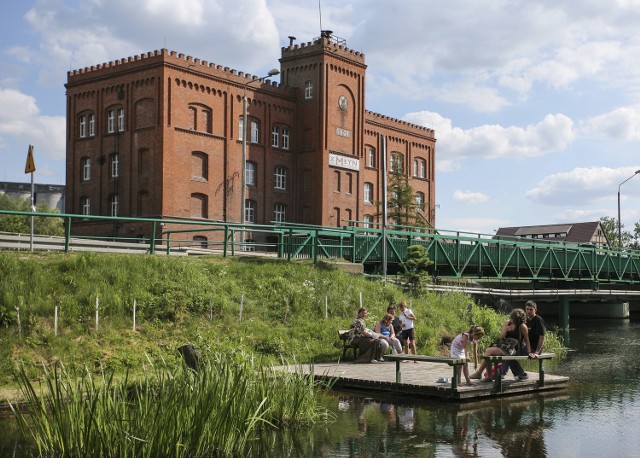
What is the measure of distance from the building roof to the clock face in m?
50.0

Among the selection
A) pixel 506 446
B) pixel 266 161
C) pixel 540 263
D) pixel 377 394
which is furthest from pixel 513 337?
pixel 266 161

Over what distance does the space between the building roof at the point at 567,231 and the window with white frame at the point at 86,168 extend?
6165cm

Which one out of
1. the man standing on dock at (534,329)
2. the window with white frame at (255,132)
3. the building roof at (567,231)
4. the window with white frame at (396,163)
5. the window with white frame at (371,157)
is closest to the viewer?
the man standing on dock at (534,329)

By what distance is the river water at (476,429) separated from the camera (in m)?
9.70

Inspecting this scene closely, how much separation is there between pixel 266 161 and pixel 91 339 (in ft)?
113

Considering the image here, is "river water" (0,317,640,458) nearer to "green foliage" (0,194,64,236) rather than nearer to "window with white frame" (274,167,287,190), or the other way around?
"window with white frame" (274,167,287,190)

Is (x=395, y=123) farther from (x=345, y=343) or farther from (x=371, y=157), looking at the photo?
(x=345, y=343)

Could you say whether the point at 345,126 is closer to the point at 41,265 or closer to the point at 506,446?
the point at 41,265

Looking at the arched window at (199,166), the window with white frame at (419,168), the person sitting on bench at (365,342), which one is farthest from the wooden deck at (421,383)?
the window with white frame at (419,168)

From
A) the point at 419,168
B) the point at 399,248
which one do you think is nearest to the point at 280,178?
the point at 419,168

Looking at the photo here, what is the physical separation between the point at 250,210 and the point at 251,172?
2.36 meters

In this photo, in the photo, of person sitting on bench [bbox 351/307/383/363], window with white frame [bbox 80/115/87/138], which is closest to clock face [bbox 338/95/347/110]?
window with white frame [bbox 80/115/87/138]

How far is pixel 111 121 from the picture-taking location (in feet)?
151

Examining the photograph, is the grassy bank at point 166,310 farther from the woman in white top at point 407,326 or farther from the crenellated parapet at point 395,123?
the crenellated parapet at point 395,123
